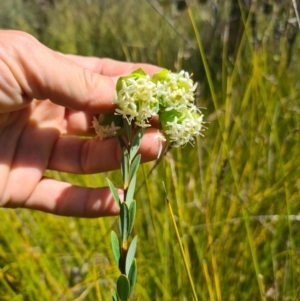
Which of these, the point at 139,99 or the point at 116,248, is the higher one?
the point at 139,99

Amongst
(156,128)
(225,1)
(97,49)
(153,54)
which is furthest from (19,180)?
(97,49)

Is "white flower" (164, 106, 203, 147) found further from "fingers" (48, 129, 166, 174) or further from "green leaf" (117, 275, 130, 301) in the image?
"green leaf" (117, 275, 130, 301)

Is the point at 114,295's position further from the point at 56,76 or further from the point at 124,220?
the point at 56,76

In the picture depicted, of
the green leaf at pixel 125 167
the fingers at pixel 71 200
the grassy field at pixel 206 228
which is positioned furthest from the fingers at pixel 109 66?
the green leaf at pixel 125 167

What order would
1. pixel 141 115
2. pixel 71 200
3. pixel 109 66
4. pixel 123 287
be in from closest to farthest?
pixel 123 287 < pixel 141 115 < pixel 71 200 < pixel 109 66

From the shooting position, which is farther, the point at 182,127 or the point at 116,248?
the point at 182,127

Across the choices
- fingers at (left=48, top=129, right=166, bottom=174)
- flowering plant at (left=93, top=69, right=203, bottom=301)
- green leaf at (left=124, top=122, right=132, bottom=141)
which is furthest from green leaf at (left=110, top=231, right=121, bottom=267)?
fingers at (left=48, top=129, right=166, bottom=174)

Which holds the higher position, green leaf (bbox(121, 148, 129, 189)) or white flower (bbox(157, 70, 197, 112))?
white flower (bbox(157, 70, 197, 112))

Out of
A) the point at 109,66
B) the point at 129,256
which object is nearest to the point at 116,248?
the point at 129,256
